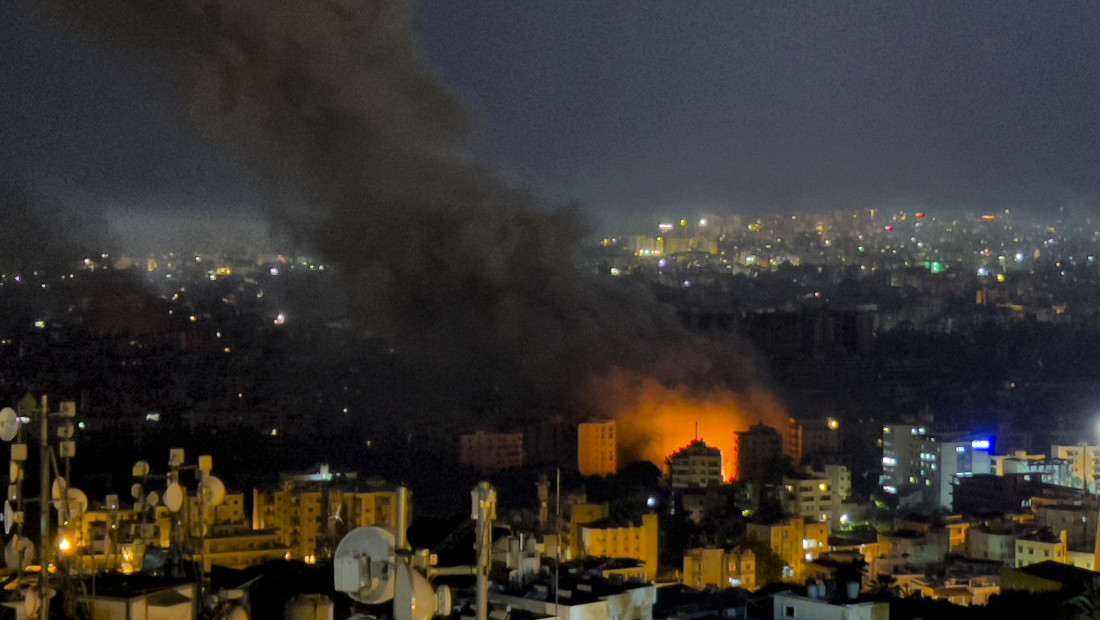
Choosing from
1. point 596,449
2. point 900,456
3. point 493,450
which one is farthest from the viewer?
point 900,456

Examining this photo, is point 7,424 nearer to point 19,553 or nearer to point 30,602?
point 19,553

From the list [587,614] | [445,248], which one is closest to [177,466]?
[587,614]

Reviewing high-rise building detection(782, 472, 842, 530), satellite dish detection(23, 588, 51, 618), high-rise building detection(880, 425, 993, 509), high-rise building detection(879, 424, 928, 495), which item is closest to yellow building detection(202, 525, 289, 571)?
high-rise building detection(782, 472, 842, 530)

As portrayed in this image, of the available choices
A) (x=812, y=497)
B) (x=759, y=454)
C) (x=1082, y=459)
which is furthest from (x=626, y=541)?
(x=1082, y=459)

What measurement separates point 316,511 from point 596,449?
4.99 metres

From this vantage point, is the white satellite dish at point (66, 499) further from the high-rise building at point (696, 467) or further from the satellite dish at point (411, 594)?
the high-rise building at point (696, 467)

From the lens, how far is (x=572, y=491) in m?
14.0

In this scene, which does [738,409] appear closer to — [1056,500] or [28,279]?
[1056,500]

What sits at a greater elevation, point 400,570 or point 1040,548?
point 400,570

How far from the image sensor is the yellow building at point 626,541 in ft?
37.5

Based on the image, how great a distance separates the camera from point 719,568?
11.3 metres

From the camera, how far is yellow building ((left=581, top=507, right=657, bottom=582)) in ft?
37.5

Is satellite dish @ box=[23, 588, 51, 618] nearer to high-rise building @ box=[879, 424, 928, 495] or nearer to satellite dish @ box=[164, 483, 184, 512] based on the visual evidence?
satellite dish @ box=[164, 483, 184, 512]

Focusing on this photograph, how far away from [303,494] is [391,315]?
7.44m
